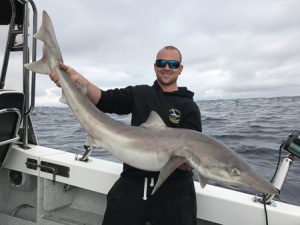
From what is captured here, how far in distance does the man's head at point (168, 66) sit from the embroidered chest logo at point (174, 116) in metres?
0.29

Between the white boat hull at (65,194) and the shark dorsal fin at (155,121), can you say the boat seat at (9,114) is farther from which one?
the shark dorsal fin at (155,121)

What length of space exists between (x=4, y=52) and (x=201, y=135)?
3.34 metres

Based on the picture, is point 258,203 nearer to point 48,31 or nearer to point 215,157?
point 215,157

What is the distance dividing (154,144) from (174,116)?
55 cm

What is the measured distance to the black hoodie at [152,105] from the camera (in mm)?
3393

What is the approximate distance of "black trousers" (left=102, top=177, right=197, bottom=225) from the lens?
3285mm

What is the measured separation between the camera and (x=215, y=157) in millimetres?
2732

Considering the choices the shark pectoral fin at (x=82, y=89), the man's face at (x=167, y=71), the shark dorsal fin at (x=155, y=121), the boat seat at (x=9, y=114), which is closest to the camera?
the shark dorsal fin at (x=155, y=121)

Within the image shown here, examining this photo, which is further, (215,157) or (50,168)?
(50,168)

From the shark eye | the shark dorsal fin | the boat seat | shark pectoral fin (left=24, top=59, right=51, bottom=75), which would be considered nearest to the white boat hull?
the boat seat

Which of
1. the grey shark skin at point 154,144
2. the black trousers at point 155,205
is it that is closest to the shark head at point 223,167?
the grey shark skin at point 154,144

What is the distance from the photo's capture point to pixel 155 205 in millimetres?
3311

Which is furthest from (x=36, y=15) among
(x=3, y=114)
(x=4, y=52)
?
(x=3, y=114)

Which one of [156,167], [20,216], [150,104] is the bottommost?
[20,216]
